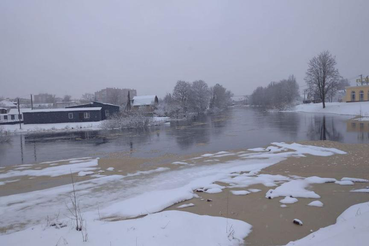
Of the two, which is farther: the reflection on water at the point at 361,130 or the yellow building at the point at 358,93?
the yellow building at the point at 358,93

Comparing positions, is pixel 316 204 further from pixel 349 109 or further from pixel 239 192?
pixel 349 109

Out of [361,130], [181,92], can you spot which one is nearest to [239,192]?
[361,130]

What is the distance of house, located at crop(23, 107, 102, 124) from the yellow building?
2313 inches

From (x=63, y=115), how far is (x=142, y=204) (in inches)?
1781

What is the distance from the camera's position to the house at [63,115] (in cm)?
4569

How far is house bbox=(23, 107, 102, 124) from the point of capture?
45.7 meters

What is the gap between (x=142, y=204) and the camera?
692cm

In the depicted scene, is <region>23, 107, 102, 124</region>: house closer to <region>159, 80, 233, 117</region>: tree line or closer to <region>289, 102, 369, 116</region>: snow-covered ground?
<region>159, 80, 233, 117</region>: tree line

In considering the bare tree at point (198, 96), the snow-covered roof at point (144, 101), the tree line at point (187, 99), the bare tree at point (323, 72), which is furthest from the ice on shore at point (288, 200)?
the bare tree at point (198, 96)

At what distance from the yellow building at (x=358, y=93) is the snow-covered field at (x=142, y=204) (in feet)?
184

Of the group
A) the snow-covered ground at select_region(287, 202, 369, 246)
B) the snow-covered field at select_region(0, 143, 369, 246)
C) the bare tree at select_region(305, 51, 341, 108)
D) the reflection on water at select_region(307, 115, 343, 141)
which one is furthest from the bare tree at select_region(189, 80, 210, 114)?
the snow-covered ground at select_region(287, 202, 369, 246)

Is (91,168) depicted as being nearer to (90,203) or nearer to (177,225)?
(90,203)

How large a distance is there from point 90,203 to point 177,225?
3.36m

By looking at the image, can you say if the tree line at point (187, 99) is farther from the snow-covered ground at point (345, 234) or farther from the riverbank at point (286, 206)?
the snow-covered ground at point (345, 234)
